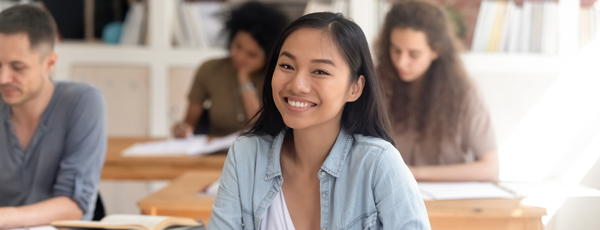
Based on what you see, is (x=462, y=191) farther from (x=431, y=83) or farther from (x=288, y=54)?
(x=288, y=54)

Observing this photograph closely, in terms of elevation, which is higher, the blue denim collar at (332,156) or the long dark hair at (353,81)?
the long dark hair at (353,81)

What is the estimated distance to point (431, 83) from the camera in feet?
7.09

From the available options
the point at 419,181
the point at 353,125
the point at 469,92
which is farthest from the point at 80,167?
the point at 469,92

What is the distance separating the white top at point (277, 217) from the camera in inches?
48.3

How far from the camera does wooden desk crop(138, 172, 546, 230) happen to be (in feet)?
4.95

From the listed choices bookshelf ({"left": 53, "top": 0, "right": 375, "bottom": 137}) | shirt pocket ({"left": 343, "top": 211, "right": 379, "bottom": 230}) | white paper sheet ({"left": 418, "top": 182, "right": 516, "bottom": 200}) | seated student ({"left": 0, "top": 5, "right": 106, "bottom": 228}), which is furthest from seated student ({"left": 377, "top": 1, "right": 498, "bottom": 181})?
bookshelf ({"left": 53, "top": 0, "right": 375, "bottom": 137})

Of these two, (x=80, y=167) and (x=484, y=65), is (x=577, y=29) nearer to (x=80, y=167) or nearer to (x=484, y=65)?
(x=484, y=65)

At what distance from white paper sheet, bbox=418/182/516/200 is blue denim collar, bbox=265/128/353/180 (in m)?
0.50

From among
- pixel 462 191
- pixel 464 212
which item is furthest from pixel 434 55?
pixel 464 212

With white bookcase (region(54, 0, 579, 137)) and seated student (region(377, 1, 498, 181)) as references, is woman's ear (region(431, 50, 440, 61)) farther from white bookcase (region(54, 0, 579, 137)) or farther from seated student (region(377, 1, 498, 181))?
white bookcase (region(54, 0, 579, 137))

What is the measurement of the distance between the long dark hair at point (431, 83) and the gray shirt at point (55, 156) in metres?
1.15

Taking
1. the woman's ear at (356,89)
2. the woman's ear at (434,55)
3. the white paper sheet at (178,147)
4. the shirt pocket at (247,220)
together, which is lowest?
the white paper sheet at (178,147)

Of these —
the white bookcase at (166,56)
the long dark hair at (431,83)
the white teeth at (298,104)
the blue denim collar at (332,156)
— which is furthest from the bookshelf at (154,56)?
the white teeth at (298,104)

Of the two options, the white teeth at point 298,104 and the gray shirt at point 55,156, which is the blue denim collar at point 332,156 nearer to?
the white teeth at point 298,104
